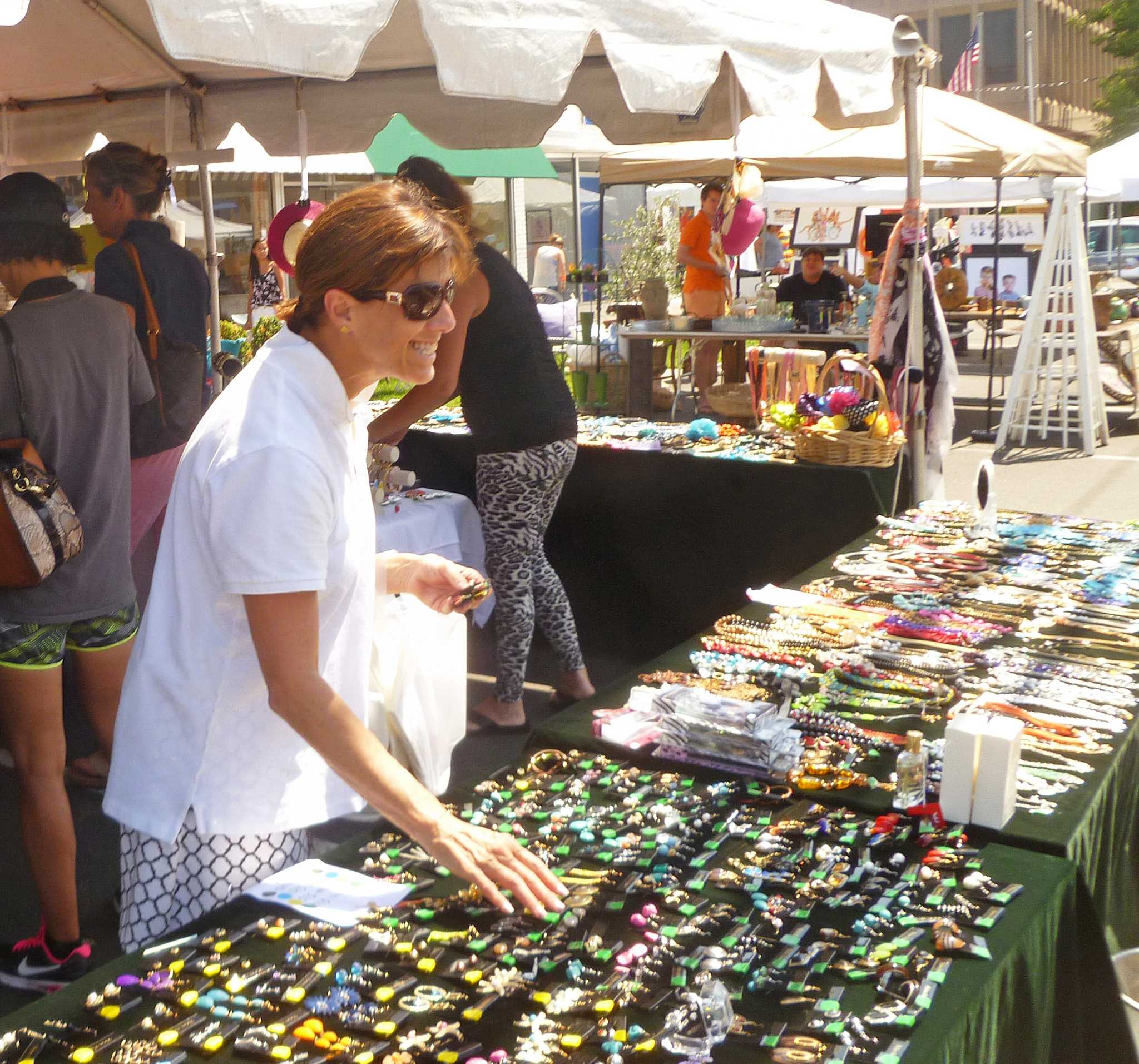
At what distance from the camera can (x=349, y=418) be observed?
1674 millimetres

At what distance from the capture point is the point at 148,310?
3863 mm

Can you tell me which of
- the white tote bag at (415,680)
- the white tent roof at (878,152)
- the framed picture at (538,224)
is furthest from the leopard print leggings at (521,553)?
the framed picture at (538,224)

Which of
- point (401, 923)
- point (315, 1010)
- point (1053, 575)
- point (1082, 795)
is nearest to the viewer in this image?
point (315, 1010)

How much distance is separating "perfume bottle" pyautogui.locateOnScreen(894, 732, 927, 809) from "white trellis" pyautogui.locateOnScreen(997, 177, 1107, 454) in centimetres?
828

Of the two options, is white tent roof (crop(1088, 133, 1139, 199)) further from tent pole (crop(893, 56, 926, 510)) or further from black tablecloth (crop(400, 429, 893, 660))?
Answer: black tablecloth (crop(400, 429, 893, 660))

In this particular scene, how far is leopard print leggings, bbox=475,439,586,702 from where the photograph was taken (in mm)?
4129

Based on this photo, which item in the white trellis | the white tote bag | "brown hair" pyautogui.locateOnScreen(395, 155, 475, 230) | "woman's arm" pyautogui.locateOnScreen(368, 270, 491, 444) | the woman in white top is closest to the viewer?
the white tote bag

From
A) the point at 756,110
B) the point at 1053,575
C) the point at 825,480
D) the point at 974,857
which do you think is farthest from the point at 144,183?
the point at 974,857

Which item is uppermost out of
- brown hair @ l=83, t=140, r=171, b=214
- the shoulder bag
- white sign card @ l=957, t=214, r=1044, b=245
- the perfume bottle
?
white sign card @ l=957, t=214, r=1044, b=245

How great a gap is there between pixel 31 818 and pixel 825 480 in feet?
9.90

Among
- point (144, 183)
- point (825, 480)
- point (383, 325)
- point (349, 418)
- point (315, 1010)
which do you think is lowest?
point (315, 1010)

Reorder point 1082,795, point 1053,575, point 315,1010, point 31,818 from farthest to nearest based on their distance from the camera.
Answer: point 1053,575, point 31,818, point 1082,795, point 315,1010

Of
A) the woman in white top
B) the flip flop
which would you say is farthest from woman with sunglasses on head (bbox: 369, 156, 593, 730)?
the woman in white top

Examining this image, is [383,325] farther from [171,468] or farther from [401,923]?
[171,468]
